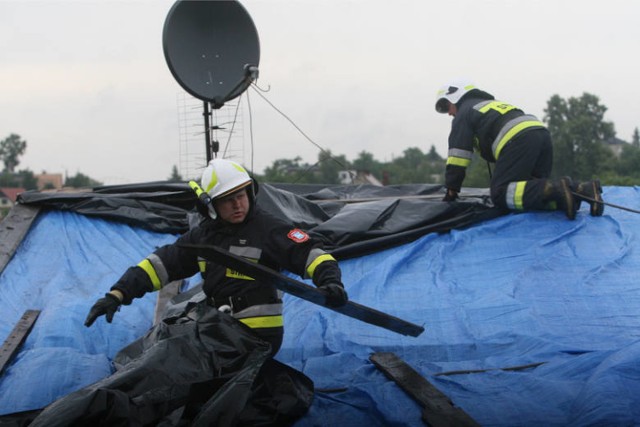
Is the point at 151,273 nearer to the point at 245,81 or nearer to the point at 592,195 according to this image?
the point at 592,195

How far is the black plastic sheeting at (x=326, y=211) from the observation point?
17.1ft

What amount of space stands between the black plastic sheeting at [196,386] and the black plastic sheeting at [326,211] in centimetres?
214

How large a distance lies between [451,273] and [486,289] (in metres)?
0.36

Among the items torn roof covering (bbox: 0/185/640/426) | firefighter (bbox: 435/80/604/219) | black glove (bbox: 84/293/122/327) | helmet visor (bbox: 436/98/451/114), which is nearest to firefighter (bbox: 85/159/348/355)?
black glove (bbox: 84/293/122/327)

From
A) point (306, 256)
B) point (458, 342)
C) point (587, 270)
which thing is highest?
point (306, 256)

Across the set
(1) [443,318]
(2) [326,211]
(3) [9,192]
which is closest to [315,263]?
(1) [443,318]

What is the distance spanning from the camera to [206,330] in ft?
9.32

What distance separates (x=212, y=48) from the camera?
6.67 m

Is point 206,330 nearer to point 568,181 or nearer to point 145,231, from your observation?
point 145,231

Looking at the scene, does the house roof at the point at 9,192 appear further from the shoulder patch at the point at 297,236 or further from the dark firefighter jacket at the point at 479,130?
the shoulder patch at the point at 297,236

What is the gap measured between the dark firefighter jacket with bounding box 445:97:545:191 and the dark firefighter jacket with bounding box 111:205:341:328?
9.11ft

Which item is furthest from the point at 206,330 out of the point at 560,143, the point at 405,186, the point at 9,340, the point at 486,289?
the point at 560,143

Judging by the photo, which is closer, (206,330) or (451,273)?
(206,330)

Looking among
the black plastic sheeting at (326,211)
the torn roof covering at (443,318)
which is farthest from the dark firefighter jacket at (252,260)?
the black plastic sheeting at (326,211)
